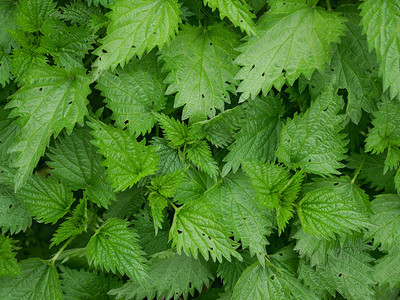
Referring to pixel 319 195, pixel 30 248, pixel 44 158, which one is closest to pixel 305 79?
pixel 319 195

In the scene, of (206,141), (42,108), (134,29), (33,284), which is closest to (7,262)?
(33,284)

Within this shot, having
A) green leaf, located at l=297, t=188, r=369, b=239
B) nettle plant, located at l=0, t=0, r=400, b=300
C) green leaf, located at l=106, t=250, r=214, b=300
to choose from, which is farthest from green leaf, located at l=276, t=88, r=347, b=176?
green leaf, located at l=106, t=250, r=214, b=300

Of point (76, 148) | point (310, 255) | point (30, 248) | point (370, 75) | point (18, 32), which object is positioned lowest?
point (310, 255)

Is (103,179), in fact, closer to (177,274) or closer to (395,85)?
(177,274)

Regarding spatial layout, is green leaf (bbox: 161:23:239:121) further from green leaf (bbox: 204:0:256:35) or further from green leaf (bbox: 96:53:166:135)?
green leaf (bbox: 204:0:256:35)

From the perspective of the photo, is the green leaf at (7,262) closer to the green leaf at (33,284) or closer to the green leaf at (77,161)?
the green leaf at (33,284)
